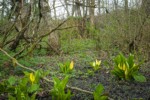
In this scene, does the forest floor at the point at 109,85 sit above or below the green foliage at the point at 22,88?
below

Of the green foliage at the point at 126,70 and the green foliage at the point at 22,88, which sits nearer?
the green foliage at the point at 22,88

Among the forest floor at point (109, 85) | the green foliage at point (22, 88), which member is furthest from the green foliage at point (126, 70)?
the green foliage at point (22, 88)

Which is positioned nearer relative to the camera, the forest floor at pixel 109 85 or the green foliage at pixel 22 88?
the green foliage at pixel 22 88

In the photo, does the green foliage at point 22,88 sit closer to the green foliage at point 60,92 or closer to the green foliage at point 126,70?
the green foliage at point 60,92

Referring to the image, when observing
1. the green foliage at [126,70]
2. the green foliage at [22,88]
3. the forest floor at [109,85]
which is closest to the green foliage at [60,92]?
the green foliage at [22,88]

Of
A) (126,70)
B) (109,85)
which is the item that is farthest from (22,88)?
(126,70)

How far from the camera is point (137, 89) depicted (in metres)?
4.62

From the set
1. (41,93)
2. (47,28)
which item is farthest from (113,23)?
(41,93)

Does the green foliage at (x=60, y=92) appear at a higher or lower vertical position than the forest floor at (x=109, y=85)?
higher

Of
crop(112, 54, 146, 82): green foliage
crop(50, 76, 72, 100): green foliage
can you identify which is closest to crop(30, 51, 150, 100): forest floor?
crop(112, 54, 146, 82): green foliage

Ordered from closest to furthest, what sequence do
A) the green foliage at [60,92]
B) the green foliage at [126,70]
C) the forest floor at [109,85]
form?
the green foliage at [60,92] < the forest floor at [109,85] < the green foliage at [126,70]

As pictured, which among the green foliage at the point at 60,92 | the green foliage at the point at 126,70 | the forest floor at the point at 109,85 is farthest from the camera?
the green foliage at the point at 126,70

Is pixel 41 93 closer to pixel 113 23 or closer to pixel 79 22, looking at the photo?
pixel 113 23

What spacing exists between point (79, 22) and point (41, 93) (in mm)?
10492
